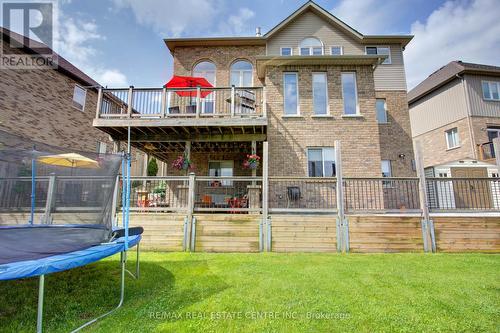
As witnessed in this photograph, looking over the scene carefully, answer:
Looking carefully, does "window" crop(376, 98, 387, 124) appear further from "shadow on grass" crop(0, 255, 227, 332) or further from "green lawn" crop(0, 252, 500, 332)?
"shadow on grass" crop(0, 255, 227, 332)

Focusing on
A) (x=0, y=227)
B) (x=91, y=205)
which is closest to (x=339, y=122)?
(x=91, y=205)

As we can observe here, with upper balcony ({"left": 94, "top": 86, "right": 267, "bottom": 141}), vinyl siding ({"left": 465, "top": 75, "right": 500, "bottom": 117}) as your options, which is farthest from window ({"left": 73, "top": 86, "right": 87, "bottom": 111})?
vinyl siding ({"left": 465, "top": 75, "right": 500, "bottom": 117})

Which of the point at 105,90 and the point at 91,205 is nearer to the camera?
the point at 91,205

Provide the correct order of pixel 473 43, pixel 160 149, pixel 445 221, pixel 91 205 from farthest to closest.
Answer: pixel 473 43 → pixel 160 149 → pixel 445 221 → pixel 91 205

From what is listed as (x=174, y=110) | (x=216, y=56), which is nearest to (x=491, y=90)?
(x=216, y=56)

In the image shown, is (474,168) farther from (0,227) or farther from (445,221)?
(0,227)

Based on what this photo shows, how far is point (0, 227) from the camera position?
4.78 meters

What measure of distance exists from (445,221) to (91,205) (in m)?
8.15

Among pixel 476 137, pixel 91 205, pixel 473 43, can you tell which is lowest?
pixel 91 205

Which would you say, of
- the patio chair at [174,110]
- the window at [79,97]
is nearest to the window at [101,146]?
the window at [79,97]

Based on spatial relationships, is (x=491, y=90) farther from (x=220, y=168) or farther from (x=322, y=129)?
(x=220, y=168)

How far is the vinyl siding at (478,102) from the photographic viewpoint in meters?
15.4

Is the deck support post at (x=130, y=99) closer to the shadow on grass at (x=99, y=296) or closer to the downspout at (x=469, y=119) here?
the shadow on grass at (x=99, y=296)

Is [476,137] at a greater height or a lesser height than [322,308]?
greater
